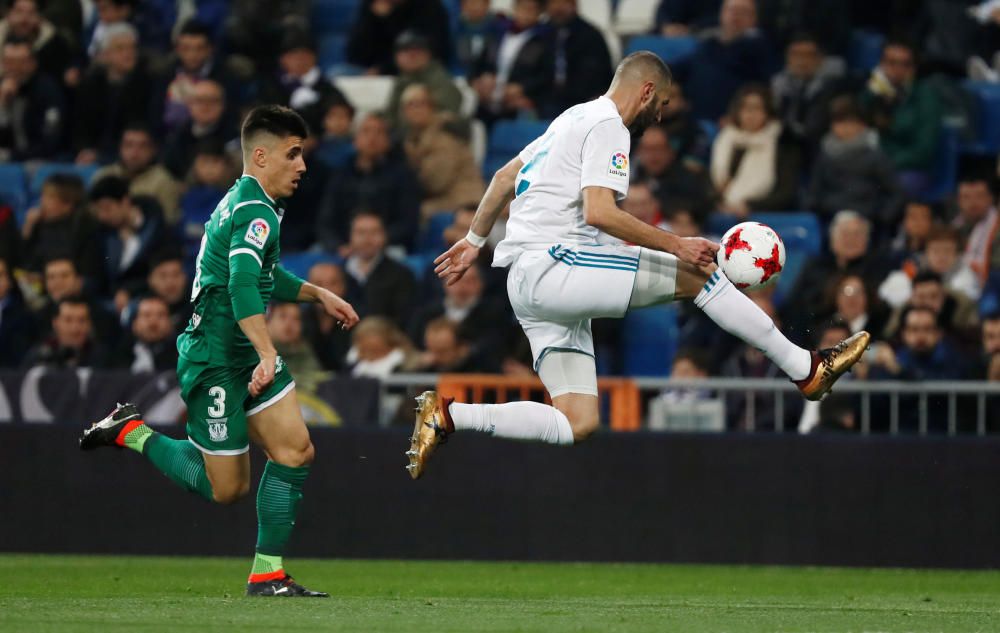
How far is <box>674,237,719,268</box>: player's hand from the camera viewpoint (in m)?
8.12

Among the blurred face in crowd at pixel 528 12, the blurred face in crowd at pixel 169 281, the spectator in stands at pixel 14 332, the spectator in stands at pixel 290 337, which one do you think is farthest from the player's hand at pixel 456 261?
the blurred face in crowd at pixel 528 12

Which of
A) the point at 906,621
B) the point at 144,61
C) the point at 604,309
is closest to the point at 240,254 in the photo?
the point at 604,309

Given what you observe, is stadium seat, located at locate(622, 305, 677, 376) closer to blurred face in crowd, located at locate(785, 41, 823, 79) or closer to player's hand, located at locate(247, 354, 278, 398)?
blurred face in crowd, located at locate(785, 41, 823, 79)

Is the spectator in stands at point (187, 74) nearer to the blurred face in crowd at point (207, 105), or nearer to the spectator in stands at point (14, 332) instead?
the blurred face in crowd at point (207, 105)

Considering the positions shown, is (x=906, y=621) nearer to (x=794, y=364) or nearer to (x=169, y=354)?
(x=794, y=364)

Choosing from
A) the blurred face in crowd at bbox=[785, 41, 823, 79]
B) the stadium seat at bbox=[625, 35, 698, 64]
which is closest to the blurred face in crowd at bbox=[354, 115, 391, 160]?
the stadium seat at bbox=[625, 35, 698, 64]

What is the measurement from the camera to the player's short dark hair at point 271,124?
8375 millimetres

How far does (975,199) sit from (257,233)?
23.5 feet

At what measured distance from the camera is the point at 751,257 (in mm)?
8484

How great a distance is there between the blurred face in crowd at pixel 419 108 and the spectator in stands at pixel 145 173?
2.13 metres

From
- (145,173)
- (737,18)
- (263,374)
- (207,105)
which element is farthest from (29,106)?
(263,374)

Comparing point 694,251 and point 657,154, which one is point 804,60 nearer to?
point 657,154

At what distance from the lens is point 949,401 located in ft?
39.1

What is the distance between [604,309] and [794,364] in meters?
0.90
